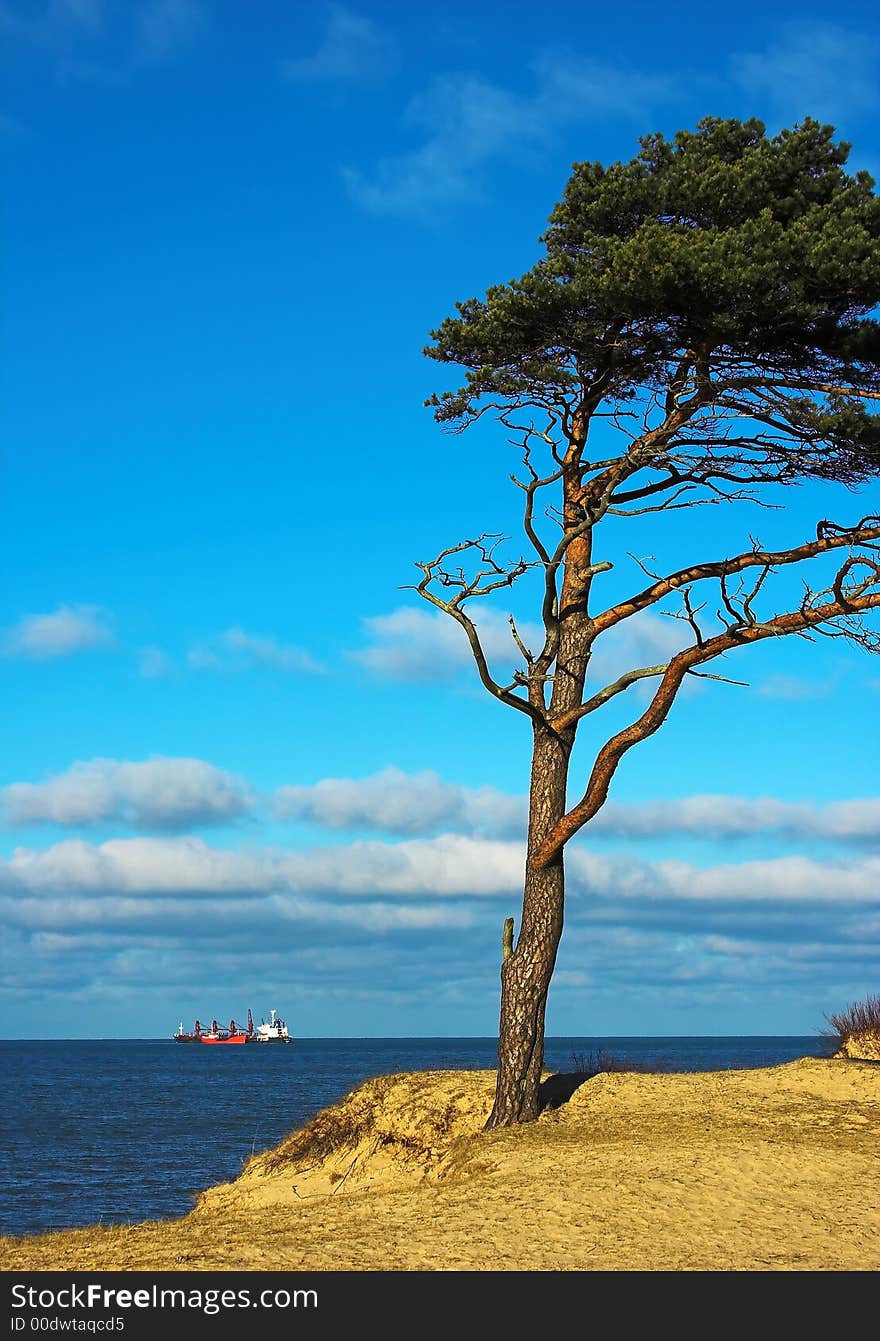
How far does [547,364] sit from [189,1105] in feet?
168

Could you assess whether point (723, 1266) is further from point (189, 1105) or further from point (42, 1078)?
point (42, 1078)

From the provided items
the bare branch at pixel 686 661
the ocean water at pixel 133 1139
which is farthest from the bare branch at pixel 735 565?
the ocean water at pixel 133 1139

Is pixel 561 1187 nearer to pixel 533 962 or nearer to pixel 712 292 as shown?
pixel 533 962

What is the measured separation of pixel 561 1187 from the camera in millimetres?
13148

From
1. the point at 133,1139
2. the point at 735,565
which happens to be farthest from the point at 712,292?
the point at 133,1139

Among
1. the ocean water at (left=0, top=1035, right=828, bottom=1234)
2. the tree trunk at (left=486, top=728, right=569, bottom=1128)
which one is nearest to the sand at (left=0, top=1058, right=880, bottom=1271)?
the tree trunk at (left=486, top=728, right=569, bottom=1128)

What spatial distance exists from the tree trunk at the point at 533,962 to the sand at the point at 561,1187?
61 cm

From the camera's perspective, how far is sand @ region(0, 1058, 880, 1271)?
10938 mm

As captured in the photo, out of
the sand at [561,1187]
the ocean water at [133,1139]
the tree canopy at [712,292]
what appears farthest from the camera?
the ocean water at [133,1139]

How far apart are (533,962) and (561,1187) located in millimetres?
4250

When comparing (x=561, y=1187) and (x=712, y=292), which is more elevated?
(x=712, y=292)

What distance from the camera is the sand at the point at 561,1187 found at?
10938 mm

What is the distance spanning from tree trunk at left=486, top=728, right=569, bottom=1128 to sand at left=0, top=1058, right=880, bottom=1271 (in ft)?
1.99

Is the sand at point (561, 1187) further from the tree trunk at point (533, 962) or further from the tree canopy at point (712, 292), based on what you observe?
the tree canopy at point (712, 292)
